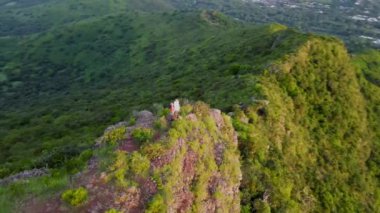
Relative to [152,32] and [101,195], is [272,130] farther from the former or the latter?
[152,32]

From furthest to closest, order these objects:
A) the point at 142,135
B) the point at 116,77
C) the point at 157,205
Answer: the point at 116,77 < the point at 142,135 < the point at 157,205

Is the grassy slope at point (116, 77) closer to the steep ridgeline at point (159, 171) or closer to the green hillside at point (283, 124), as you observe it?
the green hillside at point (283, 124)

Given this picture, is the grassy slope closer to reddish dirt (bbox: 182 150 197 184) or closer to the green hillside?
the green hillside

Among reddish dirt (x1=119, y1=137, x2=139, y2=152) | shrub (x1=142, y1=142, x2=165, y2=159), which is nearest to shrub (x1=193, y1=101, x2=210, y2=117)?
shrub (x1=142, y1=142, x2=165, y2=159)

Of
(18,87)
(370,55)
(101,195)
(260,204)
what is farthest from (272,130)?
(18,87)

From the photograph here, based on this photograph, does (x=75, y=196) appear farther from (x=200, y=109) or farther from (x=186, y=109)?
(x=200, y=109)

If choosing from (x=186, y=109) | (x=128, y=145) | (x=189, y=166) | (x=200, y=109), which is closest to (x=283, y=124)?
(x=200, y=109)
